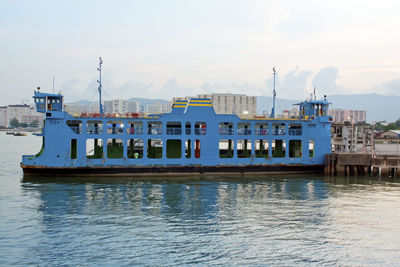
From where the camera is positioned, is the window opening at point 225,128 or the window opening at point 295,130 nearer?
the window opening at point 225,128

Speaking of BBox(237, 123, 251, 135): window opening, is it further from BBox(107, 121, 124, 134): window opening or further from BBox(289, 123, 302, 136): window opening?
BBox(107, 121, 124, 134): window opening

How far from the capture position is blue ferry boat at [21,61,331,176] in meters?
34.9

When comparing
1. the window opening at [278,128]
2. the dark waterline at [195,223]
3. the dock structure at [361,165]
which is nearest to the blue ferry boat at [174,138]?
the window opening at [278,128]

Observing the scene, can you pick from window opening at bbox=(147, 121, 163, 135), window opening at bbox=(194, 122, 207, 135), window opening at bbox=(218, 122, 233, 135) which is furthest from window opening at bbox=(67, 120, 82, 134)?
window opening at bbox=(218, 122, 233, 135)

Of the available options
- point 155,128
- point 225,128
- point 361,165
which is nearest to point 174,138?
point 155,128

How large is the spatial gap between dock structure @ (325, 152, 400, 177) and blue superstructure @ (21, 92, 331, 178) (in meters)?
1.50

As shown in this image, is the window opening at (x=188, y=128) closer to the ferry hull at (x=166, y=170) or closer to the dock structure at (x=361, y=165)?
the ferry hull at (x=166, y=170)

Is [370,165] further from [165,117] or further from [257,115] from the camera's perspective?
[165,117]

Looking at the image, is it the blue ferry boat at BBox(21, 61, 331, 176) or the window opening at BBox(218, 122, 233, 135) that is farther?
the window opening at BBox(218, 122, 233, 135)

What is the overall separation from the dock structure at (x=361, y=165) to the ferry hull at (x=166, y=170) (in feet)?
4.53

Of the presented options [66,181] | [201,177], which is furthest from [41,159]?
[201,177]

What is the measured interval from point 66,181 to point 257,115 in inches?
763

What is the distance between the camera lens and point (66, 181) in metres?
33.0

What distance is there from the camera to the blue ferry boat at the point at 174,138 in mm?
34875
